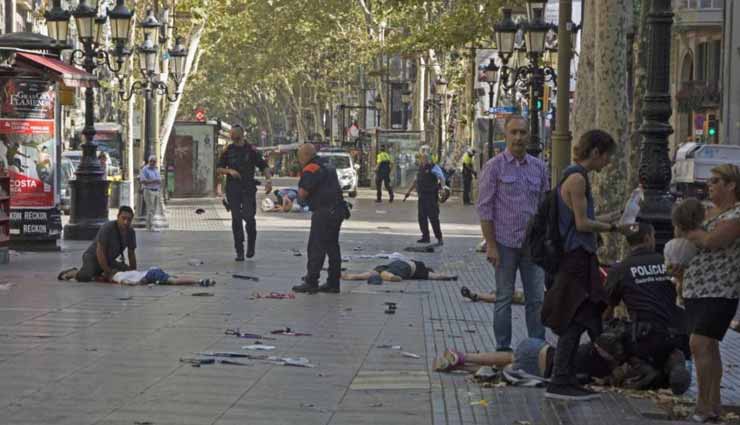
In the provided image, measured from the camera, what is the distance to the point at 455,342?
12148 millimetres

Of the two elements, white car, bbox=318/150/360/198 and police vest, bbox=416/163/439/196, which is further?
white car, bbox=318/150/360/198

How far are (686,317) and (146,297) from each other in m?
7.78

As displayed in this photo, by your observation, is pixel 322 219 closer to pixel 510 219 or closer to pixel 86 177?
pixel 510 219

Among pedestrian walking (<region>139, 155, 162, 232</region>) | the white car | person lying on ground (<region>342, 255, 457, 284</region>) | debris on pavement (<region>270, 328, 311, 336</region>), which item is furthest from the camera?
the white car

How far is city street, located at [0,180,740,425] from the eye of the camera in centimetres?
859

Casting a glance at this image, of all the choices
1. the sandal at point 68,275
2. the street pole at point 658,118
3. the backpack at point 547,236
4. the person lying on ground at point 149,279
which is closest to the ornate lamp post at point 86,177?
the sandal at point 68,275

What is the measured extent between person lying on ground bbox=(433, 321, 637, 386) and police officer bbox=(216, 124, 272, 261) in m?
10.9

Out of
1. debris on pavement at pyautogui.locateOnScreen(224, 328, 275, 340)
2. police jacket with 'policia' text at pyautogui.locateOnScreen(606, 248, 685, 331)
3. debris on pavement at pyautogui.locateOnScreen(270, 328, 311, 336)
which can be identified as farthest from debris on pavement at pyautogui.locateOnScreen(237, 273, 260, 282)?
police jacket with 'policia' text at pyautogui.locateOnScreen(606, 248, 685, 331)

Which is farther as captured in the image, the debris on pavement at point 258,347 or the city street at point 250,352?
the debris on pavement at point 258,347

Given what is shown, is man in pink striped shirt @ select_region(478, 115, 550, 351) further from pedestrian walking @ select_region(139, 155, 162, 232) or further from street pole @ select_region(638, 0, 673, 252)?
pedestrian walking @ select_region(139, 155, 162, 232)

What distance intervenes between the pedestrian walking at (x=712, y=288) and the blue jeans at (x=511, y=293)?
2.36 metres

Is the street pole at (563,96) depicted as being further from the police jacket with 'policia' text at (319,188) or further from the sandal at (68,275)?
the sandal at (68,275)

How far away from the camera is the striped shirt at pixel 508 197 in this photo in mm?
11016

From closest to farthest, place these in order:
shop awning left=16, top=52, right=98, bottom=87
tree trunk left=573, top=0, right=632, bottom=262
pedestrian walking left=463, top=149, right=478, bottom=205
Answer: tree trunk left=573, top=0, right=632, bottom=262 → shop awning left=16, top=52, right=98, bottom=87 → pedestrian walking left=463, top=149, right=478, bottom=205
